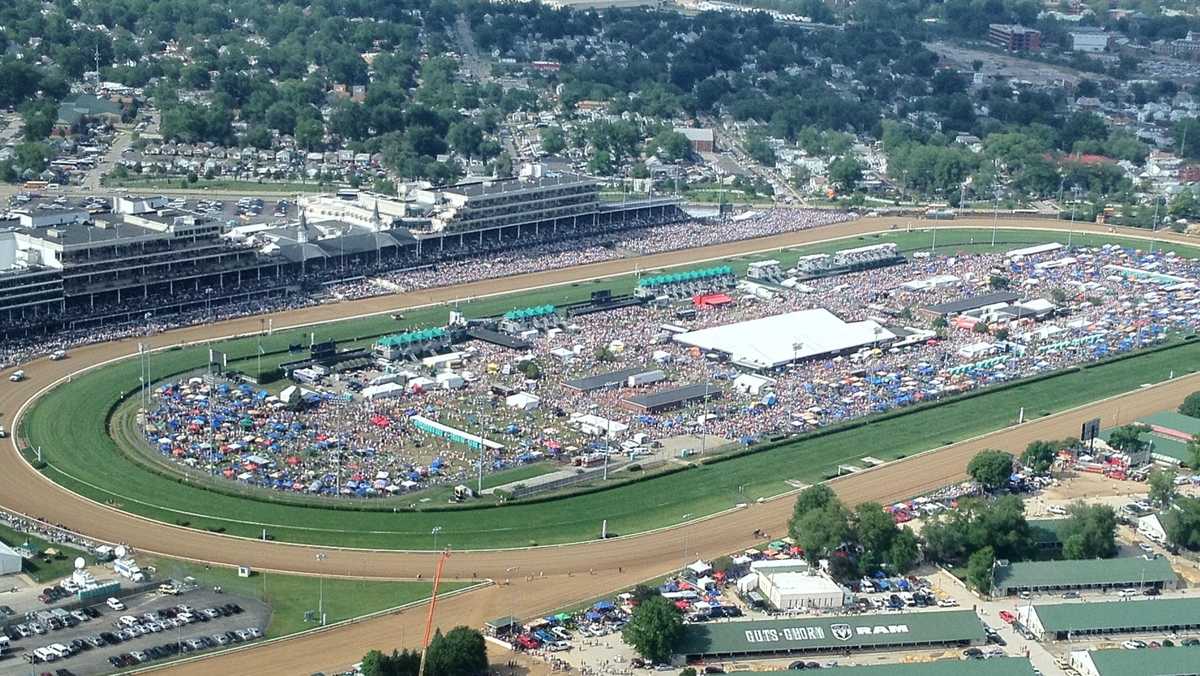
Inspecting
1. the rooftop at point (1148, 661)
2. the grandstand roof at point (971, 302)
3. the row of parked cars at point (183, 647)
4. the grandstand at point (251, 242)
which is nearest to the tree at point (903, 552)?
the rooftop at point (1148, 661)

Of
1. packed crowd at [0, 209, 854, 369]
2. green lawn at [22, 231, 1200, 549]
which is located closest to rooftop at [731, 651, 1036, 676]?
green lawn at [22, 231, 1200, 549]

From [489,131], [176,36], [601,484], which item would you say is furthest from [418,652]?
[176,36]

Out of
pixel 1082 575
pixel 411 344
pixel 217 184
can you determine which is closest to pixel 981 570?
pixel 1082 575

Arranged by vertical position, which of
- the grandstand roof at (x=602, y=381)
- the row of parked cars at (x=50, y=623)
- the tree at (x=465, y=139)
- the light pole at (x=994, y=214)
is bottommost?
the light pole at (x=994, y=214)

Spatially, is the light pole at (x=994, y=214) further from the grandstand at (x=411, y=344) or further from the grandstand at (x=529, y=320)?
the grandstand at (x=411, y=344)

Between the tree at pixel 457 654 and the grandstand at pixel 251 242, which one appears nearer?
the tree at pixel 457 654

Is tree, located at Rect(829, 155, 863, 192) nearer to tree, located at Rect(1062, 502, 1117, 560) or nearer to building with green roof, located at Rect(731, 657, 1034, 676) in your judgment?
tree, located at Rect(1062, 502, 1117, 560)
